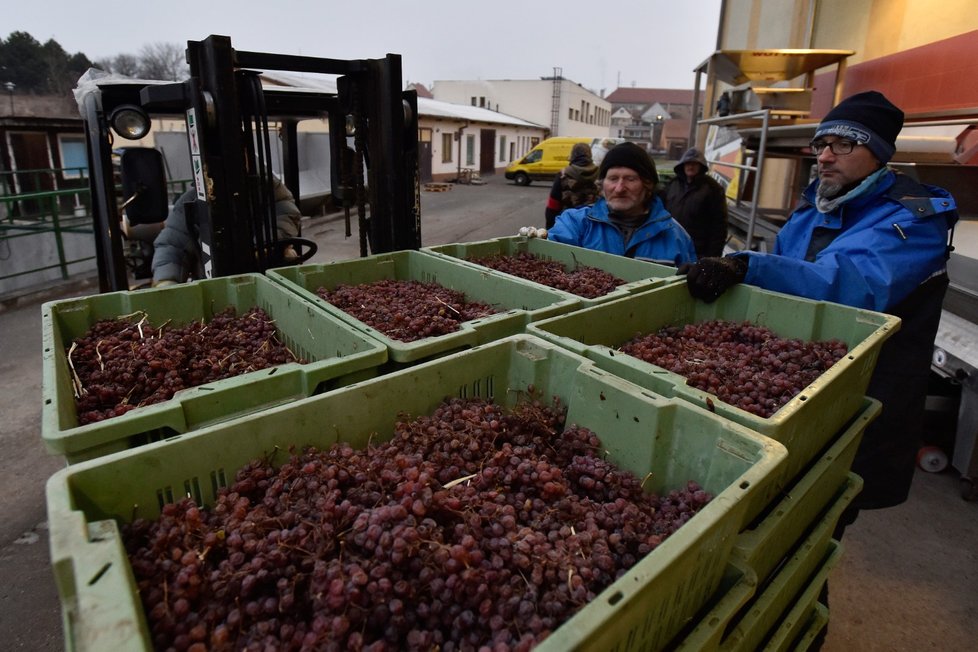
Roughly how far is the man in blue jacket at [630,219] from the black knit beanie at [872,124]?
1181 millimetres

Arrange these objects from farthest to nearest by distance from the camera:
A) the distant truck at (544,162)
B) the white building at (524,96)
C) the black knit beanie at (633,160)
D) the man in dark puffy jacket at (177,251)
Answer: the white building at (524,96), the distant truck at (544,162), the man in dark puffy jacket at (177,251), the black knit beanie at (633,160)

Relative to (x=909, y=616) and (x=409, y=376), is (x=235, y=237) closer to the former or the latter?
(x=409, y=376)

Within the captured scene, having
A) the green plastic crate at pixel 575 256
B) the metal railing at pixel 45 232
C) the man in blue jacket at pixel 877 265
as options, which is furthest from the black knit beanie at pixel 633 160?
the metal railing at pixel 45 232

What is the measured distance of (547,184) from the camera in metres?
30.7

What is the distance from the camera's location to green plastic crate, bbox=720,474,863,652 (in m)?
1.66

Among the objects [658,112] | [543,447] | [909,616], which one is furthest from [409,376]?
[658,112]

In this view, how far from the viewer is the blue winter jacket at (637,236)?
12.8 feet

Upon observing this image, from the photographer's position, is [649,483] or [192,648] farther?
[649,483]

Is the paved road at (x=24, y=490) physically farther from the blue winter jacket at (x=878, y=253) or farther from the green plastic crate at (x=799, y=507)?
the blue winter jacket at (x=878, y=253)

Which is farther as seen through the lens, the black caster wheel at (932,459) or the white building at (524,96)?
the white building at (524,96)

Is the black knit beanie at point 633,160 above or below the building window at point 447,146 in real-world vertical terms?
below

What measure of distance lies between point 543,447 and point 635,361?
1.51 ft

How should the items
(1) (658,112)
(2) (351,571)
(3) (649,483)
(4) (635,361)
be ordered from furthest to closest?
1. (1) (658,112)
2. (4) (635,361)
3. (3) (649,483)
4. (2) (351,571)

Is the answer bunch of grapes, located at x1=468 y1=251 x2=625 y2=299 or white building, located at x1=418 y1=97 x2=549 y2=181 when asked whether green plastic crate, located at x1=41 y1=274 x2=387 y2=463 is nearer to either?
bunch of grapes, located at x1=468 y1=251 x2=625 y2=299
